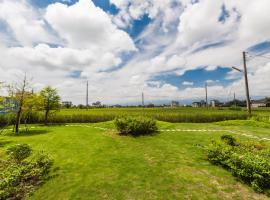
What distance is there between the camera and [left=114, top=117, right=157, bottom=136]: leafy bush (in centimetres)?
1520

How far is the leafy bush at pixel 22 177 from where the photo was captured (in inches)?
237

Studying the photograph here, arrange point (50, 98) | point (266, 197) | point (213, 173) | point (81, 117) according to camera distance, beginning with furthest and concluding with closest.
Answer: point (81, 117), point (50, 98), point (213, 173), point (266, 197)

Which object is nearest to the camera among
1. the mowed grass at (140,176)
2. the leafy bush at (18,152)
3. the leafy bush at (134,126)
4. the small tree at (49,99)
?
the mowed grass at (140,176)

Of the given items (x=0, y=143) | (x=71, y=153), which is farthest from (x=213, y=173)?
(x=0, y=143)

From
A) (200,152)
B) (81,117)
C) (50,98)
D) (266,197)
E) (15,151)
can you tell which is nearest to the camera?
(266,197)

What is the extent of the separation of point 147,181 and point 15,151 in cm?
584

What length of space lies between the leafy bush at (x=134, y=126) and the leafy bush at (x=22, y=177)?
7.36 metres

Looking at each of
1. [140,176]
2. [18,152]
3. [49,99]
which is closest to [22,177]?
[18,152]

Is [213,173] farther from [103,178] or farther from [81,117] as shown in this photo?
[81,117]

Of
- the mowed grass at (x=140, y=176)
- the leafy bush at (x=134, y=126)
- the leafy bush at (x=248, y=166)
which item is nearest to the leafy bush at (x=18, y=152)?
the mowed grass at (x=140, y=176)

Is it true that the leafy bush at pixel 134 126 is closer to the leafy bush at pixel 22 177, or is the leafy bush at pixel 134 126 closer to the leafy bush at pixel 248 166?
the leafy bush at pixel 22 177

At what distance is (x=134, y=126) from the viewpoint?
15.1 meters

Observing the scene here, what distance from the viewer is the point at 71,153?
34.3ft

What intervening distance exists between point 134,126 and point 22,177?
8.99 metres
